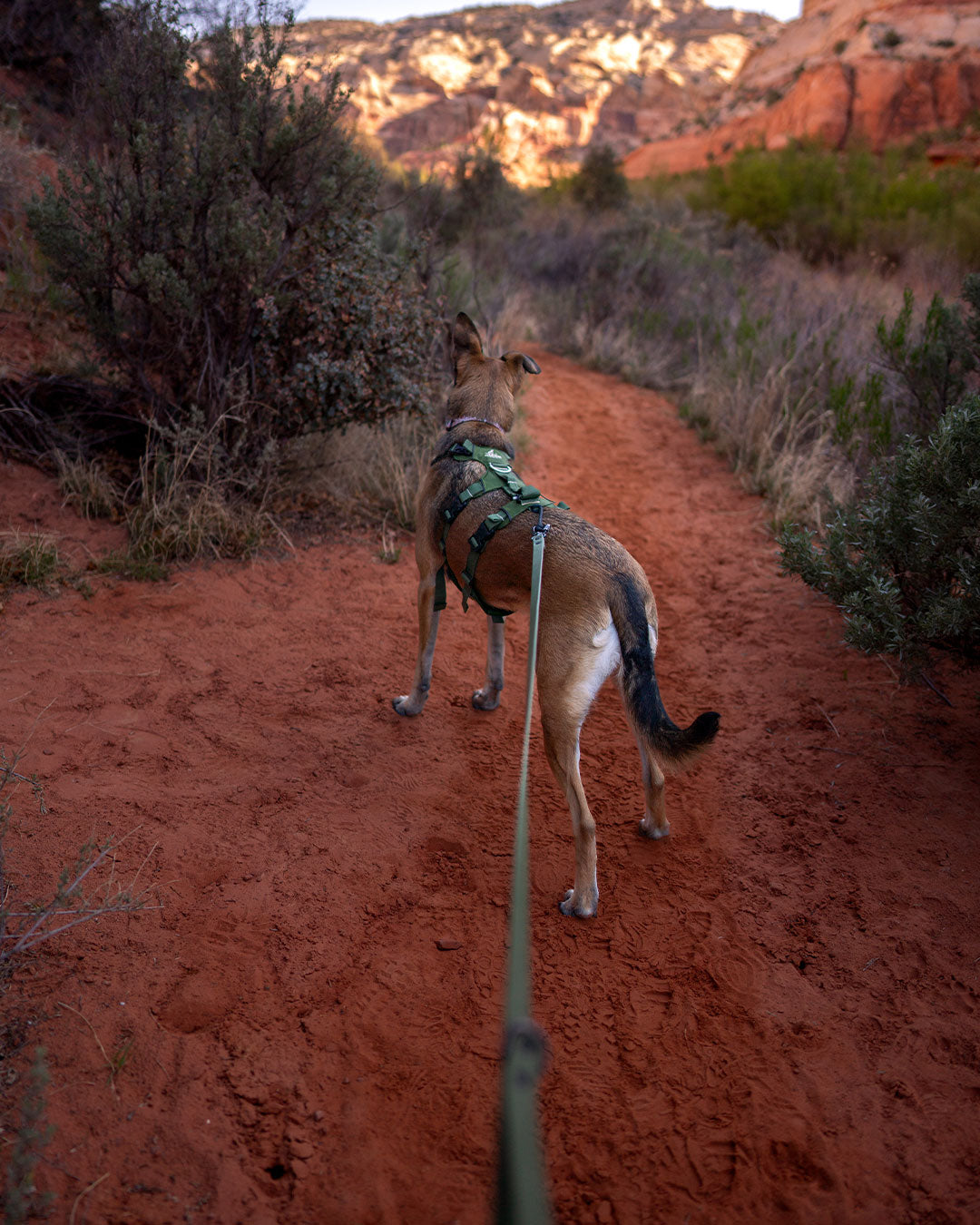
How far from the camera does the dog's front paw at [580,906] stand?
2.92 meters

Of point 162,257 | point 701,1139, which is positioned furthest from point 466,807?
point 162,257

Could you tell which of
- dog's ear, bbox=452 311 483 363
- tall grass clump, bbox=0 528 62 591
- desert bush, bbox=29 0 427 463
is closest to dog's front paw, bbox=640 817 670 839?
dog's ear, bbox=452 311 483 363

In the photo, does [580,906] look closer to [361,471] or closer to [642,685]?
[642,685]

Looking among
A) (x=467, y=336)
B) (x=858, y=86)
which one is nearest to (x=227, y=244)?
(x=467, y=336)

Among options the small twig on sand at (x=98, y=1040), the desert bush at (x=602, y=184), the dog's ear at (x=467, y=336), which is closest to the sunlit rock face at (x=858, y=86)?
the desert bush at (x=602, y=184)

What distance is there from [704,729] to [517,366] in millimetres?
2368

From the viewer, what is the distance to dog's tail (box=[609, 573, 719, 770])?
270 centimetres

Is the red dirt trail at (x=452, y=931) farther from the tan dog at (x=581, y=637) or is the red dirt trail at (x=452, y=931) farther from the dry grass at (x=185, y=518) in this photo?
the tan dog at (x=581, y=637)

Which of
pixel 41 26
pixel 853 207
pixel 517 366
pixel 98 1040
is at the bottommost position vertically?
pixel 98 1040

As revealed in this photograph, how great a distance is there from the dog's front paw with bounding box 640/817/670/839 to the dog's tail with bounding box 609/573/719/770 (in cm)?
70

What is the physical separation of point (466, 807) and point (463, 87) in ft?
175

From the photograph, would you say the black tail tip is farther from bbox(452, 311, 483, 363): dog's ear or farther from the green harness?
bbox(452, 311, 483, 363): dog's ear

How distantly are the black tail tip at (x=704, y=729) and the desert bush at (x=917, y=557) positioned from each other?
5.45ft

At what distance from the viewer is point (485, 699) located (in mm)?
4246
